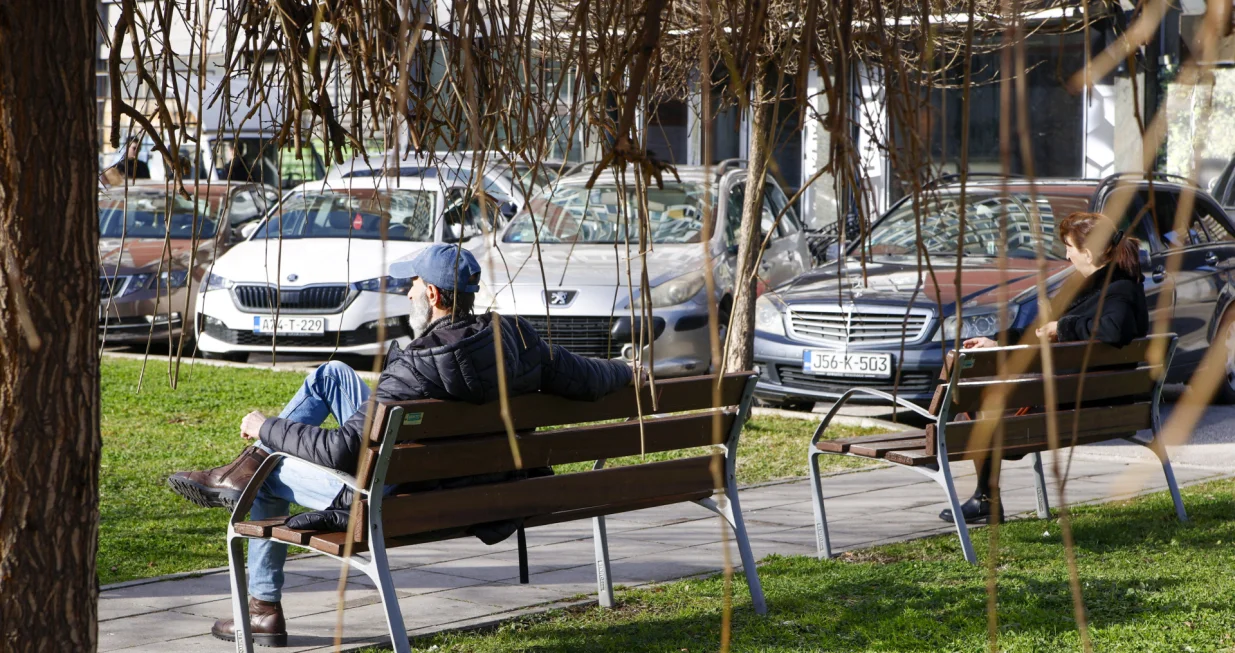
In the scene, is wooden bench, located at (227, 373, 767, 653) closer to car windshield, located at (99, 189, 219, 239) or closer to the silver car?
the silver car

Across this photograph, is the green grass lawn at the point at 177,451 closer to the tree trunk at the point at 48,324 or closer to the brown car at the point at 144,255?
the brown car at the point at 144,255

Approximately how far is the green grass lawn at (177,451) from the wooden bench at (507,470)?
5.31 feet

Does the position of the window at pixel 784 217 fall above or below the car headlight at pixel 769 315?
above

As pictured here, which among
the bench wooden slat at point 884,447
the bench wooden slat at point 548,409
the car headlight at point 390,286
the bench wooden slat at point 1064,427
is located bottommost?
the bench wooden slat at point 884,447

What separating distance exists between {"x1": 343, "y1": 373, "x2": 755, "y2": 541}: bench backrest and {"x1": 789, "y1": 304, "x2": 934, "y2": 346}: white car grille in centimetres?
445

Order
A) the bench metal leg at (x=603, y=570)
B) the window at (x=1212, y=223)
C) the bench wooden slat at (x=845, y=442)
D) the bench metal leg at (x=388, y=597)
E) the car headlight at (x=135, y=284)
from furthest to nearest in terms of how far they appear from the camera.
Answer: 1. the car headlight at (x=135, y=284)
2. the window at (x=1212, y=223)
3. the bench wooden slat at (x=845, y=442)
4. the bench metal leg at (x=603, y=570)
5. the bench metal leg at (x=388, y=597)

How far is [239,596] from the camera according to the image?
4098mm

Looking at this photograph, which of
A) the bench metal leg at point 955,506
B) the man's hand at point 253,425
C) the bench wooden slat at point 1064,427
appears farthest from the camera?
the bench wooden slat at point 1064,427

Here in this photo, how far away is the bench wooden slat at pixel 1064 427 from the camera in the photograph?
5.54 meters

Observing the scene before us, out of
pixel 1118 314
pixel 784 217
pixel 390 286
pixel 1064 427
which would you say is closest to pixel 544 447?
pixel 1064 427

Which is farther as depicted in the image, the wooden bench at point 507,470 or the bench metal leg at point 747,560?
the bench metal leg at point 747,560

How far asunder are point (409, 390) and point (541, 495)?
519 millimetres

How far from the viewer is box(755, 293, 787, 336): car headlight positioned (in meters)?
9.68

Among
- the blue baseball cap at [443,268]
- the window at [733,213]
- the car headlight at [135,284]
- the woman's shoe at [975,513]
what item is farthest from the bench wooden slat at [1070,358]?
the car headlight at [135,284]
